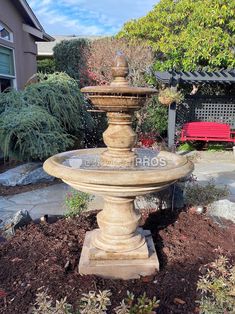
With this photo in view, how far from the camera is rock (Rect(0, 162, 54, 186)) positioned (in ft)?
17.7

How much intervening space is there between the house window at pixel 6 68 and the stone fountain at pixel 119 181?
643 cm

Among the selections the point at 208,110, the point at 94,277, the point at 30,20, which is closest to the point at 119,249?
the point at 94,277

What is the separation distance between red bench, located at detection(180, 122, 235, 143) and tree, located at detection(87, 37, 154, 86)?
216 cm

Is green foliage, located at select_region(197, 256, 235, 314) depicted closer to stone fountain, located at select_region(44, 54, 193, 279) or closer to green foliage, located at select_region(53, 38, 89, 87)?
stone fountain, located at select_region(44, 54, 193, 279)

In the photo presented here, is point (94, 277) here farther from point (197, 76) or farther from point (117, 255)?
point (197, 76)

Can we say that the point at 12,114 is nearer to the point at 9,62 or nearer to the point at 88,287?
the point at 9,62

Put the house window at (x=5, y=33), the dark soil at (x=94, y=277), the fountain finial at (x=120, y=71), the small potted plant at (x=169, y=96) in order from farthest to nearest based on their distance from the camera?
1. the small potted plant at (x=169, y=96)
2. the house window at (x=5, y=33)
3. the fountain finial at (x=120, y=71)
4. the dark soil at (x=94, y=277)

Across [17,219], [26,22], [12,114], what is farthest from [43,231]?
[26,22]

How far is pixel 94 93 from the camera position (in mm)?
2227

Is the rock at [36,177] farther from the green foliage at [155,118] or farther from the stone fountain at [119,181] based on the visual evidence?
the green foliage at [155,118]

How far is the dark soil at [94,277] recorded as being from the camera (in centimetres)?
218

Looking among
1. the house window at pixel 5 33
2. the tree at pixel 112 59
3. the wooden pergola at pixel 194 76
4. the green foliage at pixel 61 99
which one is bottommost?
the green foliage at pixel 61 99

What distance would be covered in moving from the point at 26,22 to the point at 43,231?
26.7 ft

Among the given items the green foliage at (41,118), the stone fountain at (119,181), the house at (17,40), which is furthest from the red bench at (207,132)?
the stone fountain at (119,181)
